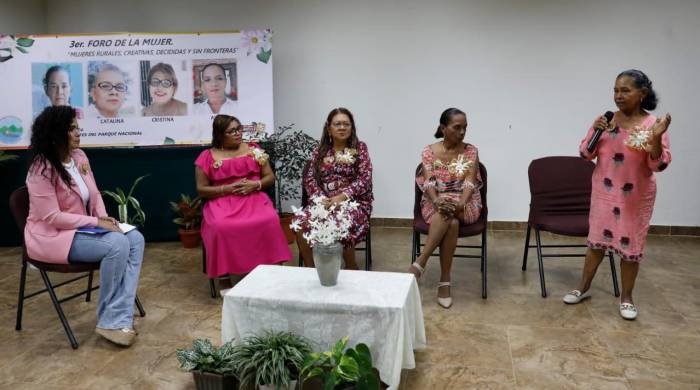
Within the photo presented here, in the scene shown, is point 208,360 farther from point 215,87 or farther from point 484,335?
point 215,87

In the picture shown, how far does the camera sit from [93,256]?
326 cm

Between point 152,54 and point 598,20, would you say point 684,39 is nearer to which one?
point 598,20

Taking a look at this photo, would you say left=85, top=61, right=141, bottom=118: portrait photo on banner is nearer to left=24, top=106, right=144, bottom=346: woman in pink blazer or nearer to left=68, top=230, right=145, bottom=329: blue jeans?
left=24, top=106, right=144, bottom=346: woman in pink blazer

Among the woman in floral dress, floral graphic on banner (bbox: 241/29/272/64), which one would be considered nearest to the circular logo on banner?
floral graphic on banner (bbox: 241/29/272/64)

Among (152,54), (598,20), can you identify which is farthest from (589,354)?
(152,54)

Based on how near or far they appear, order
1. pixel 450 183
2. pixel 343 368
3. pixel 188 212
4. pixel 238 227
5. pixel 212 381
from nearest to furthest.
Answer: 1. pixel 343 368
2. pixel 212 381
3. pixel 238 227
4. pixel 450 183
5. pixel 188 212

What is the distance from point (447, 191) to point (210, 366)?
2129 millimetres

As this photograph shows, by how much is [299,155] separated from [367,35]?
1.48 metres

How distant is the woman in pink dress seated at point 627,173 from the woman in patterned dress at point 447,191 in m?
0.77

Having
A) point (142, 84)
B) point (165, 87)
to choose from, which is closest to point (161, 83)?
point (165, 87)

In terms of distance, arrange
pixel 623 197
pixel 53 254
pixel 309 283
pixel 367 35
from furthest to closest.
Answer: pixel 367 35
pixel 623 197
pixel 53 254
pixel 309 283

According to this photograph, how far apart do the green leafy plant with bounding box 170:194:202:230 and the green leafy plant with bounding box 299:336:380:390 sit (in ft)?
10.5

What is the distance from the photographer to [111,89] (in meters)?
5.31

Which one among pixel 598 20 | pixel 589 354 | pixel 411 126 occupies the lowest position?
pixel 589 354
